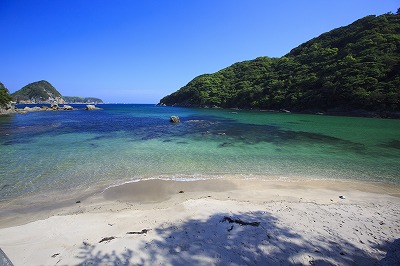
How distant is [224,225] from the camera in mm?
6156

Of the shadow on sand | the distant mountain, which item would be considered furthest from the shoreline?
the distant mountain

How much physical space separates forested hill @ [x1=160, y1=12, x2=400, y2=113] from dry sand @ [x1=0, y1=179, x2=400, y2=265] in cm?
6094

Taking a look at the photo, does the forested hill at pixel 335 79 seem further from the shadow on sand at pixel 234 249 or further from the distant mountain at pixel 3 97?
the distant mountain at pixel 3 97

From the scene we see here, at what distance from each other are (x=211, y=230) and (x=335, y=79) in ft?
256

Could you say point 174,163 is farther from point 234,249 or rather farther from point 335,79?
point 335,79

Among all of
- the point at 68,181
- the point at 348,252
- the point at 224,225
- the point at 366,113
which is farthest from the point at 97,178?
the point at 366,113

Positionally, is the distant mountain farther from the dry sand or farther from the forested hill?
the forested hill

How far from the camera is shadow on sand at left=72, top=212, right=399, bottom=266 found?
182 inches

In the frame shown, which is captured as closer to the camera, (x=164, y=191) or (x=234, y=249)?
(x=234, y=249)

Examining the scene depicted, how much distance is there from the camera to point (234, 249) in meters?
5.03

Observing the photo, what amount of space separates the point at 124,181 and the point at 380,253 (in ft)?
33.5

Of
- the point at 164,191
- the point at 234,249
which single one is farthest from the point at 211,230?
the point at 164,191

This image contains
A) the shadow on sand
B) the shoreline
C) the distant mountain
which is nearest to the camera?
the shadow on sand

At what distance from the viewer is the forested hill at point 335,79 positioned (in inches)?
2265
